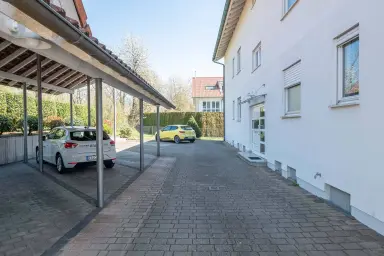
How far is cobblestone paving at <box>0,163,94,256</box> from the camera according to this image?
→ 12.2ft

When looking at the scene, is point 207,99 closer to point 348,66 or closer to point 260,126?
point 260,126

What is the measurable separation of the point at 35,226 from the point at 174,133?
59.1ft

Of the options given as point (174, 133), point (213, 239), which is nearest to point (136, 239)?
point (213, 239)

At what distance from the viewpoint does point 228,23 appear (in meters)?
15.9

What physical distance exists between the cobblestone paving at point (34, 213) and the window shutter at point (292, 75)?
5754mm

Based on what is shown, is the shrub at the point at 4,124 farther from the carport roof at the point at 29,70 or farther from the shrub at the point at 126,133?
the shrub at the point at 126,133

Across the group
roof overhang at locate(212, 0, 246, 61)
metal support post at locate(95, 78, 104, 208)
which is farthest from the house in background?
metal support post at locate(95, 78, 104, 208)

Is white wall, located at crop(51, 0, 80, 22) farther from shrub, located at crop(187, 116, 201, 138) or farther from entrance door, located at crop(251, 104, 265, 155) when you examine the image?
shrub, located at crop(187, 116, 201, 138)

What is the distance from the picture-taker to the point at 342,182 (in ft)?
15.5

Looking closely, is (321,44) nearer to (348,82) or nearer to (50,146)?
(348,82)

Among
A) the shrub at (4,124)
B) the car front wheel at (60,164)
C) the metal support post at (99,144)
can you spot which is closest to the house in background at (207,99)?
the shrub at (4,124)

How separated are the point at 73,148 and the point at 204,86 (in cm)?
3772

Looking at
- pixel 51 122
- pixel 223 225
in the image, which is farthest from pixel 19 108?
pixel 223 225

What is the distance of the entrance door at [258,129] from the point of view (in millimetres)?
10922
